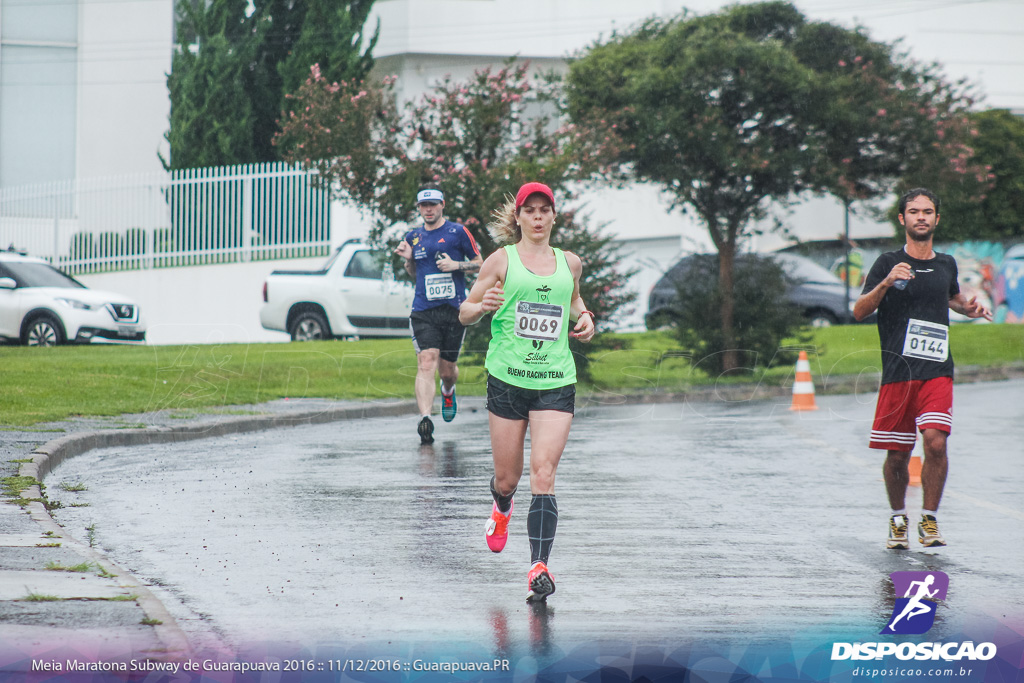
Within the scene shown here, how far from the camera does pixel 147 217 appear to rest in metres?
27.8

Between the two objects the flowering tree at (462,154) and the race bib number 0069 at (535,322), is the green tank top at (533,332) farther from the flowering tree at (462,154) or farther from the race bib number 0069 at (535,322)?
→ the flowering tree at (462,154)

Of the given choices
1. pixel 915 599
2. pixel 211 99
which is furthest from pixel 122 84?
pixel 915 599

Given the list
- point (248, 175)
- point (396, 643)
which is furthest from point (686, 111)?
point (396, 643)

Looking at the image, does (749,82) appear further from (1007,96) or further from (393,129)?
(1007,96)

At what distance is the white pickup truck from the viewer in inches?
941

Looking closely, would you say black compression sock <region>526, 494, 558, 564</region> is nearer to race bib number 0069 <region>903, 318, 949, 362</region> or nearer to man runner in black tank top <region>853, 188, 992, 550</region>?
man runner in black tank top <region>853, 188, 992, 550</region>

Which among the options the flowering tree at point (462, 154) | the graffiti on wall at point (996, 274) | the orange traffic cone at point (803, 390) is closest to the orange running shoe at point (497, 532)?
the orange traffic cone at point (803, 390)

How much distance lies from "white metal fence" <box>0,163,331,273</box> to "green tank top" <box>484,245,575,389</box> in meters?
21.6

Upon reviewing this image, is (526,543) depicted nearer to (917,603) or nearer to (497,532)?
(497,532)

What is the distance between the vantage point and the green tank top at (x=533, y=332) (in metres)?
6.37

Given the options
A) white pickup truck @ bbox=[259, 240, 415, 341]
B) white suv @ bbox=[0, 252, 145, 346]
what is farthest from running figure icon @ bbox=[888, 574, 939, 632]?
white pickup truck @ bbox=[259, 240, 415, 341]

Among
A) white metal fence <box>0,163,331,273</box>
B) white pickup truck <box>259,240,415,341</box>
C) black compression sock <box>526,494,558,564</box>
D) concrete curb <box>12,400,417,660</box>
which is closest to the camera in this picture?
concrete curb <box>12,400,417,660</box>

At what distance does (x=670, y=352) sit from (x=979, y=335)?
9.97 m

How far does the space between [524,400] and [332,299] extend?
58.6ft
